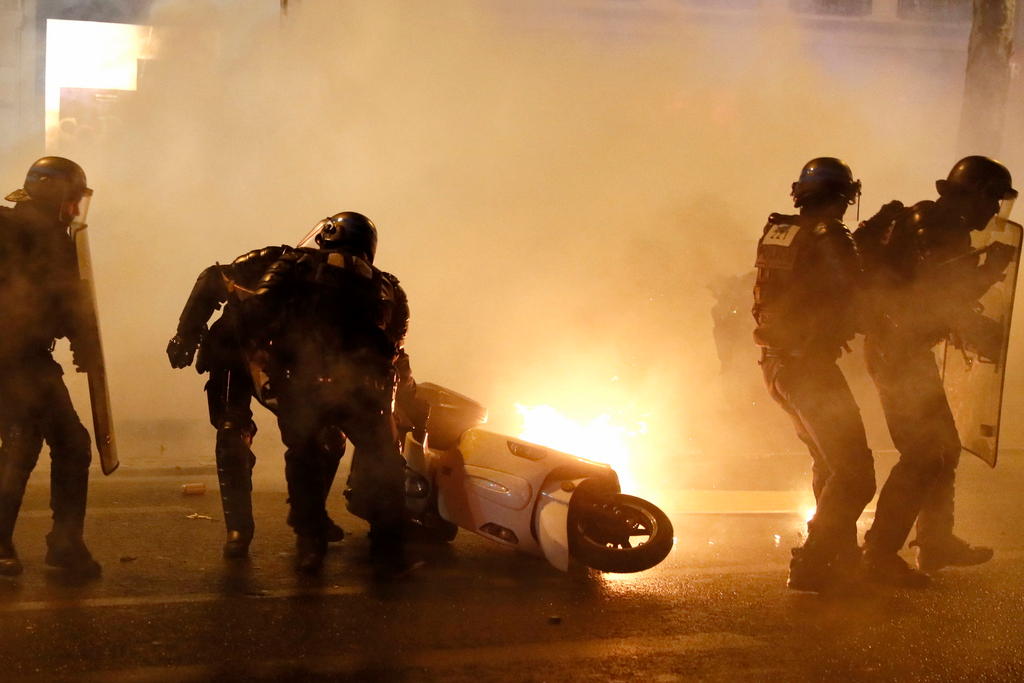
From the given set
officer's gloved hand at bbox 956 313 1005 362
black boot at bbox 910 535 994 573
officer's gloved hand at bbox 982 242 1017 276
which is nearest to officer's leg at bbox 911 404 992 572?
black boot at bbox 910 535 994 573

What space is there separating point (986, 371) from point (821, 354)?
0.82m

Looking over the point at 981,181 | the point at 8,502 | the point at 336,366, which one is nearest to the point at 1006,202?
the point at 981,181

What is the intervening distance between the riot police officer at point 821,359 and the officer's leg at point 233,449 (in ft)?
7.38

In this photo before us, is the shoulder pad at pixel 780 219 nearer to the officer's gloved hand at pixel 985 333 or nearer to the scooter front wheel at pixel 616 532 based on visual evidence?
the officer's gloved hand at pixel 985 333

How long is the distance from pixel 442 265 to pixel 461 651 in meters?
8.01

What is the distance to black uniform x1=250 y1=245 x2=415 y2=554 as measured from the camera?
434 centimetres

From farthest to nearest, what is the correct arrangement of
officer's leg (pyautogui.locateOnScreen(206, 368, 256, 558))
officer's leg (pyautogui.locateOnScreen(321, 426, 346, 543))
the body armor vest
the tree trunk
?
the tree trunk → officer's leg (pyautogui.locateOnScreen(206, 368, 256, 558)) → officer's leg (pyautogui.locateOnScreen(321, 426, 346, 543)) → the body armor vest

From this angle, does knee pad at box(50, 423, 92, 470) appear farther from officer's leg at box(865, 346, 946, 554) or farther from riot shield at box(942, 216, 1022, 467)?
riot shield at box(942, 216, 1022, 467)

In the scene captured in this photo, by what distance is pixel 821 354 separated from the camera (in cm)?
450

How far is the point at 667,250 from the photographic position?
11.7 meters

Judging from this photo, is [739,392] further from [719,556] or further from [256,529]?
[256,529]

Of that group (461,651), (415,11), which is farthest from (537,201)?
(461,651)

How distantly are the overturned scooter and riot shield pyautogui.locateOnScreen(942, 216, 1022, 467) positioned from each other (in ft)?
4.89

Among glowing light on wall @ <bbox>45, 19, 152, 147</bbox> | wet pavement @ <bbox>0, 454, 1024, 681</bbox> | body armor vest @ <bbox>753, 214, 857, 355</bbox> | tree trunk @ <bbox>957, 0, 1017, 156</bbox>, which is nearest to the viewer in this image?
wet pavement @ <bbox>0, 454, 1024, 681</bbox>
